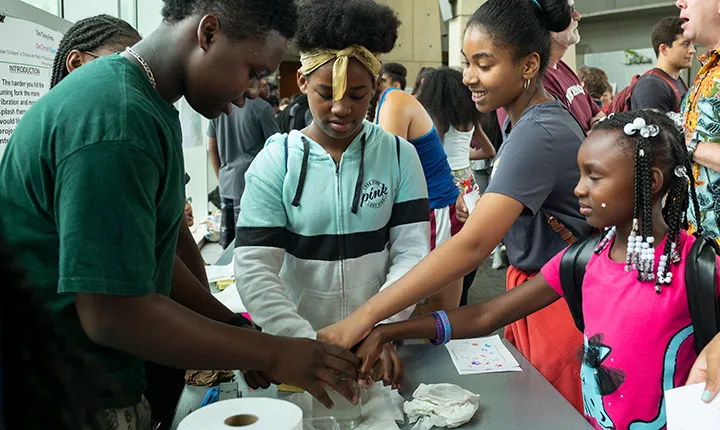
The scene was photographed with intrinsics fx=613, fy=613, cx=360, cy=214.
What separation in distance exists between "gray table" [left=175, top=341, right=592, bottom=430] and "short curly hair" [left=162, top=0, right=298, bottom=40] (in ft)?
2.89

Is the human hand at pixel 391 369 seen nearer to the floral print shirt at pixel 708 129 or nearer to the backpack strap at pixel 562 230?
the backpack strap at pixel 562 230

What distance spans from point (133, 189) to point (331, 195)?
0.90 m

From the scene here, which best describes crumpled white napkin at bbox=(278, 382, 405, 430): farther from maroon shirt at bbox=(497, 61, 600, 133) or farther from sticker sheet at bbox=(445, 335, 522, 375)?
maroon shirt at bbox=(497, 61, 600, 133)

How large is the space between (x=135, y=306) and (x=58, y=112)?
0.30 m

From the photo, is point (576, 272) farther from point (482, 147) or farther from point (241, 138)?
point (241, 138)

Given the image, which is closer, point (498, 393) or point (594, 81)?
point (498, 393)

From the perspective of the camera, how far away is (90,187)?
2.73 feet

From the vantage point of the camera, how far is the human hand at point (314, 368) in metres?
1.12

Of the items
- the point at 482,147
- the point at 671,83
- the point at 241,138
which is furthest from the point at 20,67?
the point at 482,147

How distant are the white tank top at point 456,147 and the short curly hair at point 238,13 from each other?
3183 mm

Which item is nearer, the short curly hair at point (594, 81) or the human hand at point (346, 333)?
Result: the human hand at point (346, 333)

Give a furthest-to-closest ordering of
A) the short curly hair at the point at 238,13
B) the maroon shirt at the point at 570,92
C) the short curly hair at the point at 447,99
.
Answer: the short curly hair at the point at 447,99, the maroon shirt at the point at 570,92, the short curly hair at the point at 238,13

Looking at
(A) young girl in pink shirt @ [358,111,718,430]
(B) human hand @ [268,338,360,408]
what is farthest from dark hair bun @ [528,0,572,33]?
(B) human hand @ [268,338,360,408]

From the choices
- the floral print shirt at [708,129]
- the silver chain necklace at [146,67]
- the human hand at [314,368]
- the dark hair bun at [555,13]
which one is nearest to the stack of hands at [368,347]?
the human hand at [314,368]
